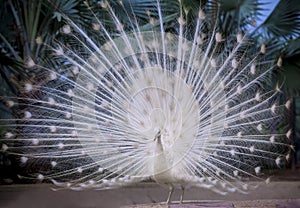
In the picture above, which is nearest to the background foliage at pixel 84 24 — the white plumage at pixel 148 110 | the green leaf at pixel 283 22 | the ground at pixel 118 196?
the green leaf at pixel 283 22

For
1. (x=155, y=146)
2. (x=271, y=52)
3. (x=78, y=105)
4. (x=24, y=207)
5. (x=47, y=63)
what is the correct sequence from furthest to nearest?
1. (x=271, y=52)
2. (x=24, y=207)
3. (x=47, y=63)
4. (x=78, y=105)
5. (x=155, y=146)

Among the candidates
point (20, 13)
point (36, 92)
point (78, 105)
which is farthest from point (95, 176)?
point (20, 13)

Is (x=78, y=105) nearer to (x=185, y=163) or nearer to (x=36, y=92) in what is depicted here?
(x=36, y=92)

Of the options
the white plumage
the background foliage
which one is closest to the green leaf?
the background foliage

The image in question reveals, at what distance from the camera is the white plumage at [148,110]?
13.0 ft

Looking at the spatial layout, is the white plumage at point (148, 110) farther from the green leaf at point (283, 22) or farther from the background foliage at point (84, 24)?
the green leaf at point (283, 22)

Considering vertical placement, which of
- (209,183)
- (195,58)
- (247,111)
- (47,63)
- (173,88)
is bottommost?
(209,183)

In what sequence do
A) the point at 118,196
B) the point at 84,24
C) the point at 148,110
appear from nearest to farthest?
the point at 148,110 → the point at 84,24 → the point at 118,196

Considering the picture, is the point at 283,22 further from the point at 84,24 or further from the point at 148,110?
the point at 148,110

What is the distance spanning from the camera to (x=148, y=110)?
3998 mm

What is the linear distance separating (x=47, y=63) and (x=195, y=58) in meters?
1.66

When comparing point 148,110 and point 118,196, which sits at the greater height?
point 148,110

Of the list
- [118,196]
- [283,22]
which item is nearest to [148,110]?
[118,196]

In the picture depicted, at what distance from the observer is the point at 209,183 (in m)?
3.93
